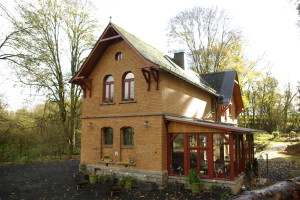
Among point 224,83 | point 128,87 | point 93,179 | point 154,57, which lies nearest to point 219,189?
point 93,179

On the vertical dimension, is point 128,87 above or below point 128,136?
above

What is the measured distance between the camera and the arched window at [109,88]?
1409 cm

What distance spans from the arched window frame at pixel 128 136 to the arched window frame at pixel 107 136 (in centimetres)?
94

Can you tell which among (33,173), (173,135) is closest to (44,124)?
(33,173)

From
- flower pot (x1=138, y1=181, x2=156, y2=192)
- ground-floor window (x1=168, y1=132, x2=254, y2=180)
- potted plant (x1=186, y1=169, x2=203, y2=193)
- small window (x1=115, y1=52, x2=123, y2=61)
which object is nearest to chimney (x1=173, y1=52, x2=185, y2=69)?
small window (x1=115, y1=52, x2=123, y2=61)

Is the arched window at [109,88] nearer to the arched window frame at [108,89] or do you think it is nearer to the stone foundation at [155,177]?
the arched window frame at [108,89]

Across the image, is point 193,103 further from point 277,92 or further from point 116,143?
point 277,92

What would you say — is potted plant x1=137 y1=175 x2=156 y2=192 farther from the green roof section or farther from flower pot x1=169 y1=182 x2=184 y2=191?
the green roof section

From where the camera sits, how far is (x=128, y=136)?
13.0m

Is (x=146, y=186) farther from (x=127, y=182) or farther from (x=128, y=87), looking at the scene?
(x=128, y=87)

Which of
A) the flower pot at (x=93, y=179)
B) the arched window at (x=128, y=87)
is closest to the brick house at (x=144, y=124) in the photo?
the arched window at (x=128, y=87)

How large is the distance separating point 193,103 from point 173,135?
4.13m

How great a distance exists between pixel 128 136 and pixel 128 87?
286cm

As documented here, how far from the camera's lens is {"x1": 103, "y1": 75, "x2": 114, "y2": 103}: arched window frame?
46.2 ft
